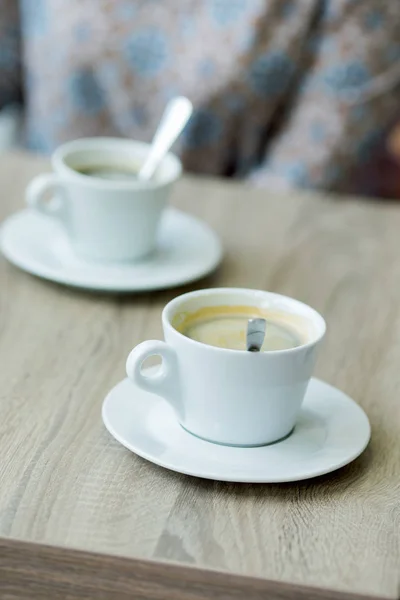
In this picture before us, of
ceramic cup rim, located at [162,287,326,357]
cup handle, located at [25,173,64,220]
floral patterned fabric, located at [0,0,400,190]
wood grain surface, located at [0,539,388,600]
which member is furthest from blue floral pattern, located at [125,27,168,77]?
wood grain surface, located at [0,539,388,600]

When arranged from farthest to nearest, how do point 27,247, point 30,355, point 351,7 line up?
point 351,7 → point 27,247 → point 30,355

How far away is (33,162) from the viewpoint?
4.25 feet

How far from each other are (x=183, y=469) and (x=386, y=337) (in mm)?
343

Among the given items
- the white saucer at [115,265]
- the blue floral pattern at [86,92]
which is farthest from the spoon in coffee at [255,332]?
the blue floral pattern at [86,92]

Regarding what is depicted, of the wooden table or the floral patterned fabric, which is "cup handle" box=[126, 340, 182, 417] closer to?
the wooden table

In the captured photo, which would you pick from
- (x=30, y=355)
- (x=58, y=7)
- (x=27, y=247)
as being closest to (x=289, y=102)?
(x=58, y=7)

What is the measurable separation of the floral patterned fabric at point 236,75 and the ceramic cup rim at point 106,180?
72 cm

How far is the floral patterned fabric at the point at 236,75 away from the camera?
173cm

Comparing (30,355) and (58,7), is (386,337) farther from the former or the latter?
(58,7)

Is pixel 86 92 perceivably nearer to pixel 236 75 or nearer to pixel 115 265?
pixel 236 75

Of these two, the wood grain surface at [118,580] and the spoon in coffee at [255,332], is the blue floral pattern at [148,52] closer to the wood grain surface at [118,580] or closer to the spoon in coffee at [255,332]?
the spoon in coffee at [255,332]

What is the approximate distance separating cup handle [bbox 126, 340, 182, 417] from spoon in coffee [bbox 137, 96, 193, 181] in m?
0.38

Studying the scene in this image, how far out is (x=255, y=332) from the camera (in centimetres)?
67

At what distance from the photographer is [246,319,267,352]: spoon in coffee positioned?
67 centimetres
